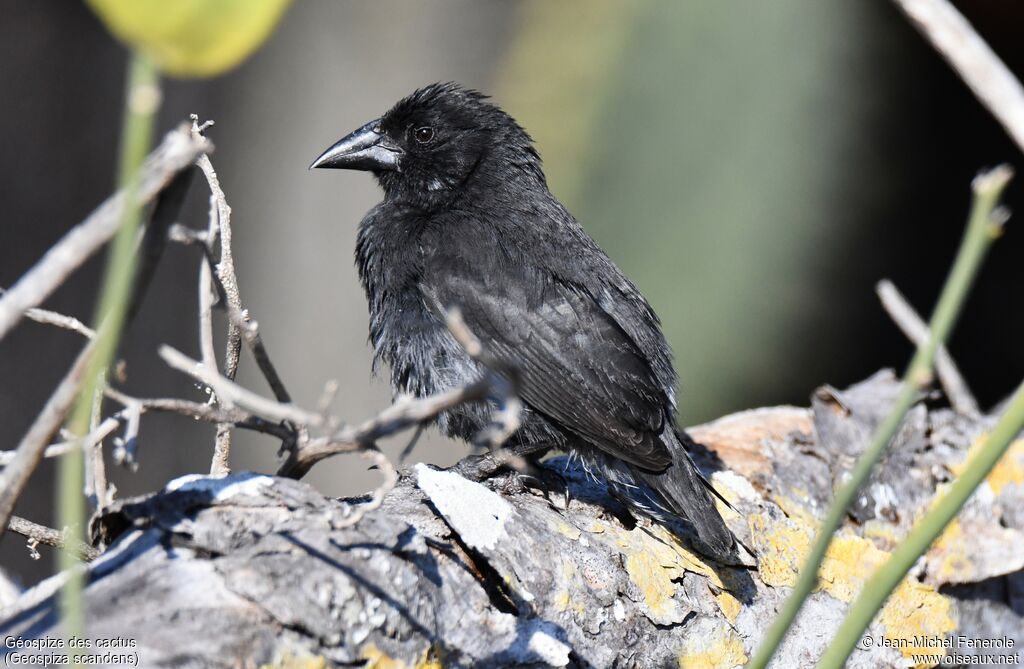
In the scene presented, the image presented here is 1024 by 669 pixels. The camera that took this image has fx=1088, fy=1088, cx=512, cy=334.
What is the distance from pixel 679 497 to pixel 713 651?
0.40 m

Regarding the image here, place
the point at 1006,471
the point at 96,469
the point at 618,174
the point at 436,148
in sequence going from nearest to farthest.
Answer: the point at 96,469 < the point at 1006,471 < the point at 436,148 < the point at 618,174

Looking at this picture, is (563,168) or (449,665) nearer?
(449,665)

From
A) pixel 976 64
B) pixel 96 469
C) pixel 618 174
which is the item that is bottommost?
pixel 96 469

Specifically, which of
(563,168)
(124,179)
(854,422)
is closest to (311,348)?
(563,168)

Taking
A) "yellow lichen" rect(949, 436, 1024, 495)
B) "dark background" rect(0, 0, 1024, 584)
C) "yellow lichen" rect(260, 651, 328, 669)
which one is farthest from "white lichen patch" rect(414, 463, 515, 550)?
"dark background" rect(0, 0, 1024, 584)

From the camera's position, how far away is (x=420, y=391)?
9.89 ft

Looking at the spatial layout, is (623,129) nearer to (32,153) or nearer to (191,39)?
(32,153)

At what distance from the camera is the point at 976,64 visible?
1.09 meters

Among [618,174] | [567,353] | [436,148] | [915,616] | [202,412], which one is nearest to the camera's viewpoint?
[202,412]

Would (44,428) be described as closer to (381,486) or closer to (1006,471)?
(381,486)

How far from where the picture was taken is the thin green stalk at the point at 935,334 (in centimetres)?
92

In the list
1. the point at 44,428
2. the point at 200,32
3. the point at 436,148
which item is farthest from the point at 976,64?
the point at 436,148

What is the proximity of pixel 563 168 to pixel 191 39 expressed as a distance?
344cm

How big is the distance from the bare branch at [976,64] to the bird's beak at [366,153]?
2566mm
